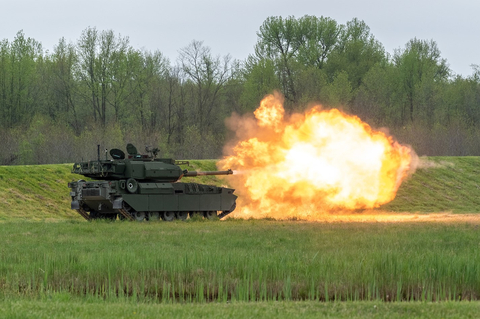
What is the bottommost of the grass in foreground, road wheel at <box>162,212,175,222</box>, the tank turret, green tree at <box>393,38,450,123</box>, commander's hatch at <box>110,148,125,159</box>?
road wheel at <box>162,212,175,222</box>

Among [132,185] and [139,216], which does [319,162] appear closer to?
[139,216]

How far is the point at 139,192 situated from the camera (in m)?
32.9

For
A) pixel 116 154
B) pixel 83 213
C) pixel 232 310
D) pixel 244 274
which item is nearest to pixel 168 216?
pixel 116 154

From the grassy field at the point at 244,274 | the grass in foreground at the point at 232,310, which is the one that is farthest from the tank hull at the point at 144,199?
the grass in foreground at the point at 232,310

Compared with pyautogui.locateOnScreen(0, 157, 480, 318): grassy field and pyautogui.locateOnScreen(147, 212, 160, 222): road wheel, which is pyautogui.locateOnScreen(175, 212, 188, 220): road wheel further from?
pyautogui.locateOnScreen(0, 157, 480, 318): grassy field

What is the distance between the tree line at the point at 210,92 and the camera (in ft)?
219

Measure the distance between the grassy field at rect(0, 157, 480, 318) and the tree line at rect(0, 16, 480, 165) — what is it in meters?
38.9

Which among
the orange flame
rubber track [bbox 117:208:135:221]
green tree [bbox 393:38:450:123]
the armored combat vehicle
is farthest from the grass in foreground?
green tree [bbox 393:38:450:123]

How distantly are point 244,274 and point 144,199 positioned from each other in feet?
60.6

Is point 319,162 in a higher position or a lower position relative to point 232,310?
higher

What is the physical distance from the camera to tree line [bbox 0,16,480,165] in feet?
219

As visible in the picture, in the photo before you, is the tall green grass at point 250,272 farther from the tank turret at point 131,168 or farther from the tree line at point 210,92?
the tree line at point 210,92

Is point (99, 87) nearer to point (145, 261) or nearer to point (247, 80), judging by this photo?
point (247, 80)

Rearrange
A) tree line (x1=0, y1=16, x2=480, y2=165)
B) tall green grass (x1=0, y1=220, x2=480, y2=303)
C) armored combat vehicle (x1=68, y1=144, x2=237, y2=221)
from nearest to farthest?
1. tall green grass (x1=0, y1=220, x2=480, y2=303)
2. armored combat vehicle (x1=68, y1=144, x2=237, y2=221)
3. tree line (x1=0, y1=16, x2=480, y2=165)
